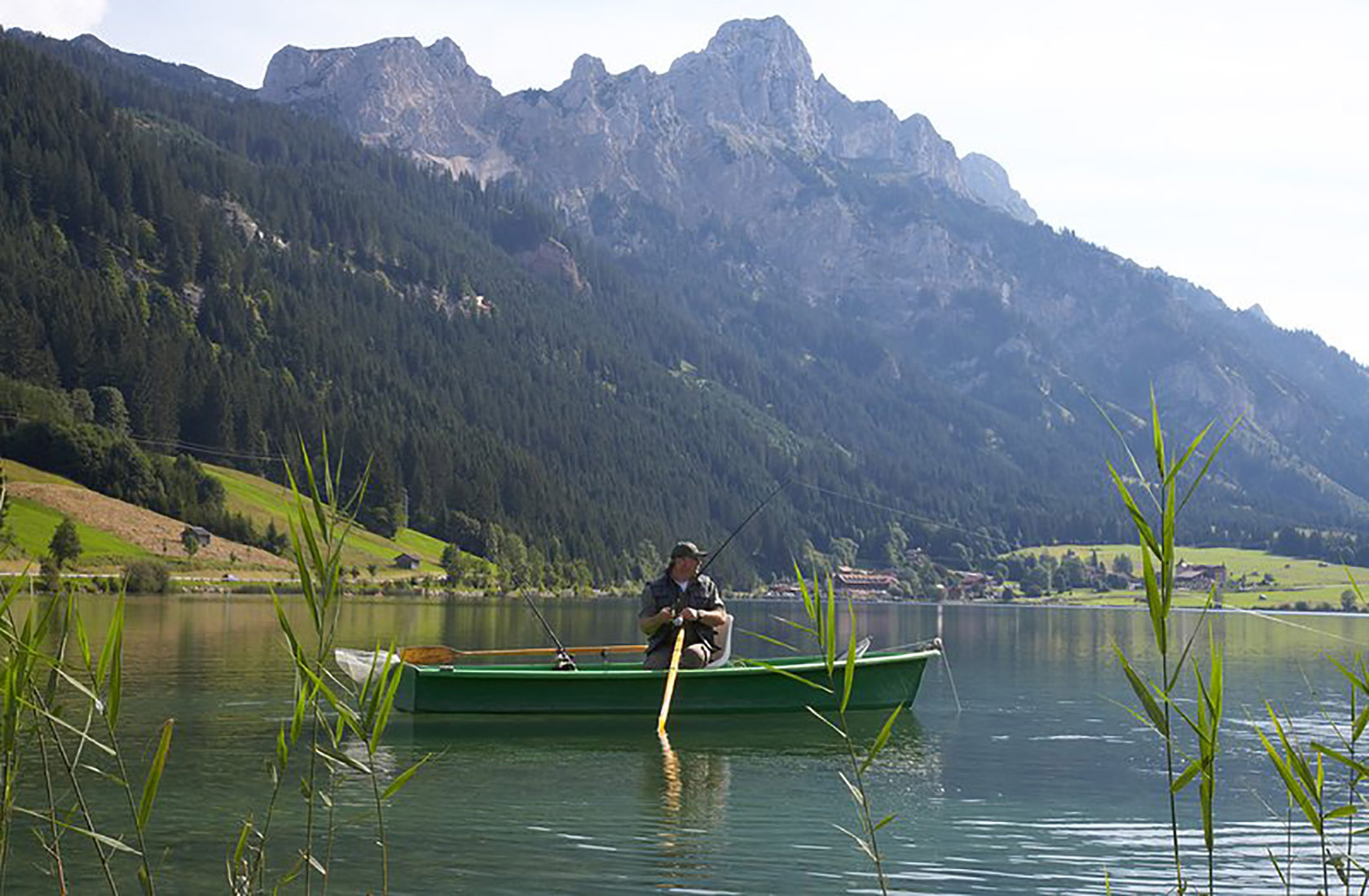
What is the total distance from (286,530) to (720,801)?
429 ft

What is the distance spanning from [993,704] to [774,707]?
31.8 feet

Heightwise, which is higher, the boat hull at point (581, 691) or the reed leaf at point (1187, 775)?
the reed leaf at point (1187, 775)

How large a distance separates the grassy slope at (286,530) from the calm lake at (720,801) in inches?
4184

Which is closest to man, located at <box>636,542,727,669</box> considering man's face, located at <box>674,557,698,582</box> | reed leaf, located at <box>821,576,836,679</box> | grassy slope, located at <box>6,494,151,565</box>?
man's face, located at <box>674,557,698,582</box>

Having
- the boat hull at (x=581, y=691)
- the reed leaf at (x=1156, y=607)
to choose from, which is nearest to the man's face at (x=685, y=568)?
the boat hull at (x=581, y=691)

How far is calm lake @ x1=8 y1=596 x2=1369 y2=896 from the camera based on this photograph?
14430 millimetres

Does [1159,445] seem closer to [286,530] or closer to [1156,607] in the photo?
[1156,607]

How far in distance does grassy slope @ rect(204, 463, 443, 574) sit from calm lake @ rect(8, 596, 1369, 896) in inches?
4184

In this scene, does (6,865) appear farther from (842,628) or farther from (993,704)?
(842,628)

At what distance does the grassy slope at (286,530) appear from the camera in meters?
144

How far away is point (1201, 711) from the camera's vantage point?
686 cm

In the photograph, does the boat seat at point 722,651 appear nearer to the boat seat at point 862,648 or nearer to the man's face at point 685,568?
the man's face at point 685,568

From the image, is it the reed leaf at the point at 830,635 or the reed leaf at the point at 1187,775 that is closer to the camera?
the reed leaf at the point at 1187,775

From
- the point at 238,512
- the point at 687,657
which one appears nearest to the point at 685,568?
the point at 687,657
